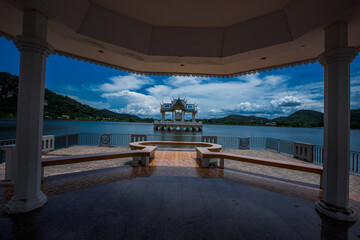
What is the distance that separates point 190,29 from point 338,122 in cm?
404

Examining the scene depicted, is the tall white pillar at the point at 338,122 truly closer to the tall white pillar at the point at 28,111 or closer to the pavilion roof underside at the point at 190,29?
the pavilion roof underside at the point at 190,29

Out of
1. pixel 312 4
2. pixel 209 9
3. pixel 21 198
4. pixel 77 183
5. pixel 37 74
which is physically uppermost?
pixel 209 9

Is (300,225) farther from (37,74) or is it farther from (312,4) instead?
(37,74)

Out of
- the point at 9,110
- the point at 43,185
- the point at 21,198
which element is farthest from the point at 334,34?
the point at 9,110

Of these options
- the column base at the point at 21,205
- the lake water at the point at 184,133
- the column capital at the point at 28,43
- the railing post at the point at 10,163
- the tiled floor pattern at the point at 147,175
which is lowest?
the lake water at the point at 184,133

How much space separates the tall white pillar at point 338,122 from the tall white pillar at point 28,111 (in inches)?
222

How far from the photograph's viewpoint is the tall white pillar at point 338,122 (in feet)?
10.1

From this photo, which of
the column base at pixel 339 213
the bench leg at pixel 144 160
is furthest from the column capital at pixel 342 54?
the bench leg at pixel 144 160

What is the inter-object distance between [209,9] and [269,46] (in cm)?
172

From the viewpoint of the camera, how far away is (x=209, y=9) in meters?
3.88

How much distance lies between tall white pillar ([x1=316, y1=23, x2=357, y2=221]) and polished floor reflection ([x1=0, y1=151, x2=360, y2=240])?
353 millimetres

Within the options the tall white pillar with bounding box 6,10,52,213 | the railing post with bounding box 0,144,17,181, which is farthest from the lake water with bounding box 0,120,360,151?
the tall white pillar with bounding box 6,10,52,213

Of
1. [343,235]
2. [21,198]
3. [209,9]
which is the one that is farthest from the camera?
[209,9]

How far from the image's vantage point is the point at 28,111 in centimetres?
305
